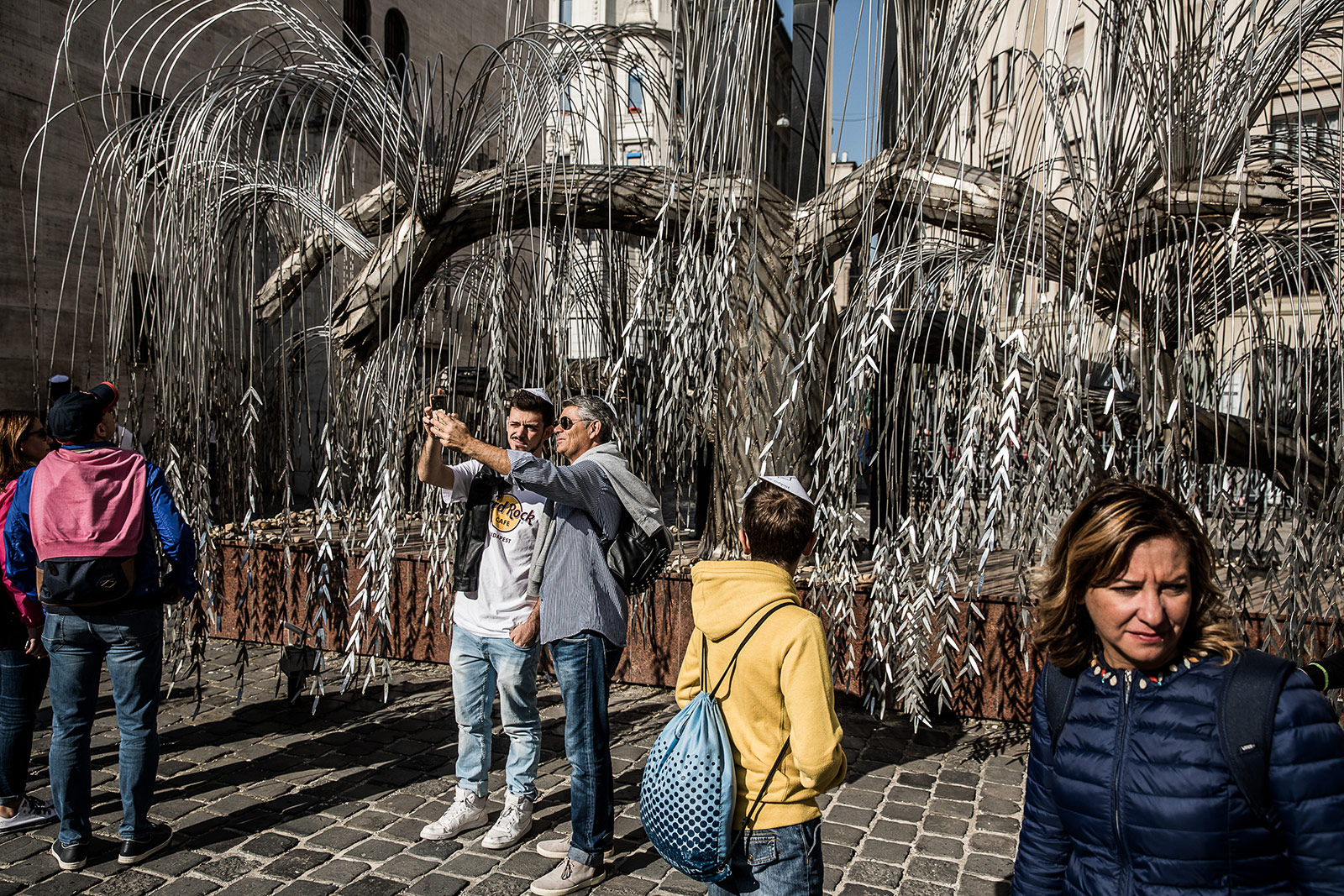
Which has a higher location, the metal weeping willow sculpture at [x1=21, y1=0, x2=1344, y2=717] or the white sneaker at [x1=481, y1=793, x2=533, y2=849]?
the metal weeping willow sculpture at [x1=21, y1=0, x2=1344, y2=717]

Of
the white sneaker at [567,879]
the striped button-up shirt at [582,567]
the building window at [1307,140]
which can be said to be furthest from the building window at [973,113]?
the white sneaker at [567,879]

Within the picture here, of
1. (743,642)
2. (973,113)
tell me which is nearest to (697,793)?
(743,642)

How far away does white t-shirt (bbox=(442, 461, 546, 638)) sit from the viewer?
12.8 ft

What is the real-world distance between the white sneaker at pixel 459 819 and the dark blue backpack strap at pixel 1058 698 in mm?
2883

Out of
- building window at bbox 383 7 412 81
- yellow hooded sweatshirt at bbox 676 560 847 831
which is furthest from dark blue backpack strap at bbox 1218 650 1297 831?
building window at bbox 383 7 412 81

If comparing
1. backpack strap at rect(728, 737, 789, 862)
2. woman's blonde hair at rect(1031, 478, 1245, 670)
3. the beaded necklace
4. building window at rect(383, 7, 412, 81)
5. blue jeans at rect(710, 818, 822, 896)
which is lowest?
blue jeans at rect(710, 818, 822, 896)

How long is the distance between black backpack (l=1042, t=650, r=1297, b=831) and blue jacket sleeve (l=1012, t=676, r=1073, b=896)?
1.15 ft

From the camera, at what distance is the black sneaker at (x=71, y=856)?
3736 millimetres

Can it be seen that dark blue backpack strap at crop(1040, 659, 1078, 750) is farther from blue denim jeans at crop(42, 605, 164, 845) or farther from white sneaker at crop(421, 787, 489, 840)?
blue denim jeans at crop(42, 605, 164, 845)

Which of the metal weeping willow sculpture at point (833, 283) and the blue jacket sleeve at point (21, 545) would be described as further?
the blue jacket sleeve at point (21, 545)

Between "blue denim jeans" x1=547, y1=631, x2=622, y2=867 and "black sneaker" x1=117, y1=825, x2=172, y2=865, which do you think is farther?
"black sneaker" x1=117, y1=825, x2=172, y2=865

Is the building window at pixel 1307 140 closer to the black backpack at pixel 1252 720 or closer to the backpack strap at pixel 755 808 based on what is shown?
the black backpack at pixel 1252 720

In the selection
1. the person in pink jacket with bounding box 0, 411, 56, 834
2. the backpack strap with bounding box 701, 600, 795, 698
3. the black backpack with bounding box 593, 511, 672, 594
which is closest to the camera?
the backpack strap with bounding box 701, 600, 795, 698

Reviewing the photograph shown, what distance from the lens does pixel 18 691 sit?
415 cm
